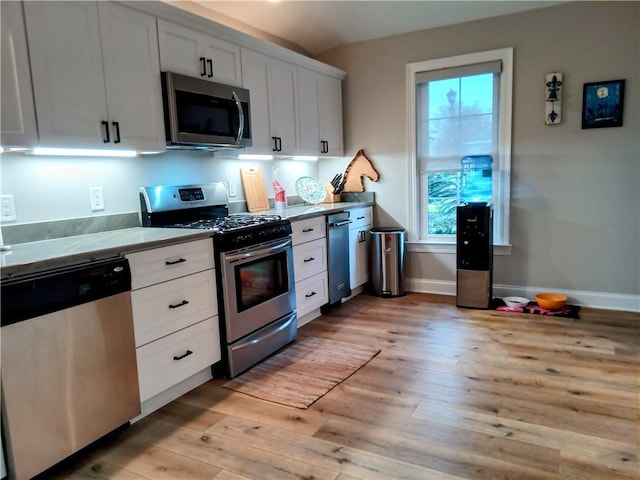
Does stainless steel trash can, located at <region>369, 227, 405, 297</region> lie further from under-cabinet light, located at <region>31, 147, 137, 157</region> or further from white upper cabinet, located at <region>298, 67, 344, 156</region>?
under-cabinet light, located at <region>31, 147, 137, 157</region>

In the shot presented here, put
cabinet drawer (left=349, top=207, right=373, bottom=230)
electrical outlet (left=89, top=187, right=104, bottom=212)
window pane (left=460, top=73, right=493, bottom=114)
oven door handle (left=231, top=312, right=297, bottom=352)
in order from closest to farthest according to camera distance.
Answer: electrical outlet (left=89, top=187, right=104, bottom=212), oven door handle (left=231, top=312, right=297, bottom=352), window pane (left=460, top=73, right=493, bottom=114), cabinet drawer (left=349, top=207, right=373, bottom=230)

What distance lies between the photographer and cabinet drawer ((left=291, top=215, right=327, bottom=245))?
3.29m

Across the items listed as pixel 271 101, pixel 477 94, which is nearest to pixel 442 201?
pixel 477 94

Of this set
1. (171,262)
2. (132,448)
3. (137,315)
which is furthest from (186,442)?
(171,262)

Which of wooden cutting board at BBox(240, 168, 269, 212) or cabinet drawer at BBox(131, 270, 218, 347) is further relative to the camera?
wooden cutting board at BBox(240, 168, 269, 212)

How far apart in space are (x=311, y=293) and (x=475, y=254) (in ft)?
4.73

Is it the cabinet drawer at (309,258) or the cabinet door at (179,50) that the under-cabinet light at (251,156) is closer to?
the cabinet door at (179,50)

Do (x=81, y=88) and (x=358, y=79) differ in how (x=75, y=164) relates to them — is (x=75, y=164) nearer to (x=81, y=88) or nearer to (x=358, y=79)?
(x=81, y=88)

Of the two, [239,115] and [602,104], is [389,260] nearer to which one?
[239,115]

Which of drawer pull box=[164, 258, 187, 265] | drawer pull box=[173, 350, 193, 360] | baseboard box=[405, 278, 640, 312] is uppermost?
drawer pull box=[164, 258, 187, 265]

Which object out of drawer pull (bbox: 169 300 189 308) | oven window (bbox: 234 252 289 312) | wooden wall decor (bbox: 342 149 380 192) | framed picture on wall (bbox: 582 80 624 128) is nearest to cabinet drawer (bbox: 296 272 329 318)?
oven window (bbox: 234 252 289 312)

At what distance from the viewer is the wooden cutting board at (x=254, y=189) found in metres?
3.70

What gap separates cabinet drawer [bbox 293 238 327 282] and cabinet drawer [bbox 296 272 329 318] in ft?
0.17

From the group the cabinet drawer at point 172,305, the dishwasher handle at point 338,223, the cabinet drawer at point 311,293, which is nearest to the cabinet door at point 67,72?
the cabinet drawer at point 172,305
